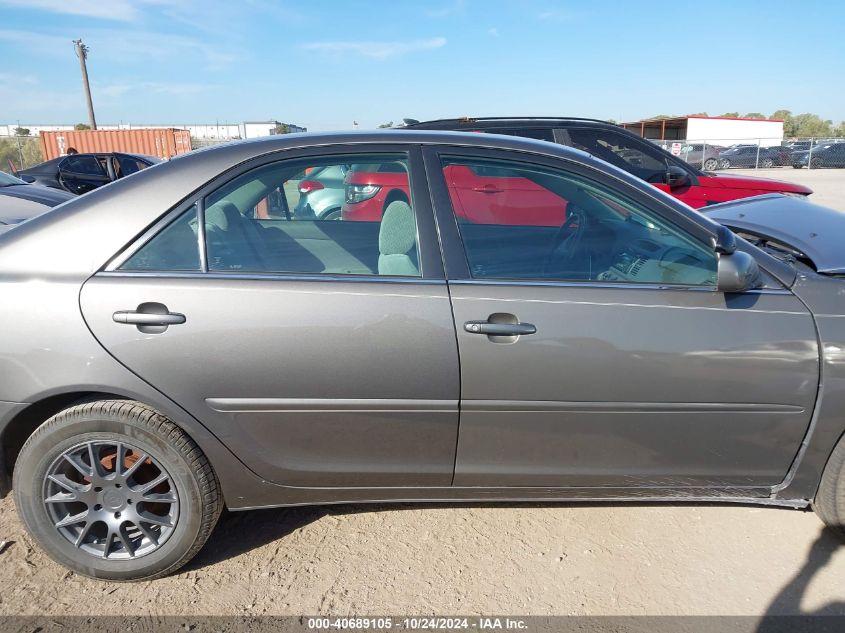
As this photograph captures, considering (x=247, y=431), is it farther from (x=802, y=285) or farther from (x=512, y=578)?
(x=802, y=285)

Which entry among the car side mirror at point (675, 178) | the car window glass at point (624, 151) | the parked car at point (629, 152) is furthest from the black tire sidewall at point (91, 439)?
the car side mirror at point (675, 178)

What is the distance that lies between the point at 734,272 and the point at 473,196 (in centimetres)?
117

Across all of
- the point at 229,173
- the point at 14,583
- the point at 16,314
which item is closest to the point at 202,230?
the point at 229,173

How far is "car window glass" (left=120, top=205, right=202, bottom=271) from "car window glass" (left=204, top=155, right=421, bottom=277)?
5 cm

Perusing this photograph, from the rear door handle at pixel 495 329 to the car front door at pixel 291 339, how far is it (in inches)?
2.9

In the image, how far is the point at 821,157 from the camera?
27109mm

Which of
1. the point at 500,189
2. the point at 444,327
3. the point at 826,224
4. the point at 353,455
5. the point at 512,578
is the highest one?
the point at 500,189

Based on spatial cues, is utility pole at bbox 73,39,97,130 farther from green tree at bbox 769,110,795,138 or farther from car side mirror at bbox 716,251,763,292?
green tree at bbox 769,110,795,138

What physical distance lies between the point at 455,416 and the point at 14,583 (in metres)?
1.84

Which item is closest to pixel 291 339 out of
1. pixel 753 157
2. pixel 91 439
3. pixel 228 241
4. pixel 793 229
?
pixel 228 241

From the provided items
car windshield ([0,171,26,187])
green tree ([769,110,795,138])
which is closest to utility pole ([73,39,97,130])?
car windshield ([0,171,26,187])

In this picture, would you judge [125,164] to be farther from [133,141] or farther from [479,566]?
[133,141]

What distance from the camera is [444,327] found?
207 cm

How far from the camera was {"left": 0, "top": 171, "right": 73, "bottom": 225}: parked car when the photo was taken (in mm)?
5273
